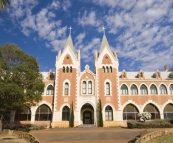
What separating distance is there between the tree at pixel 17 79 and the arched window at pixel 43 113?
993cm

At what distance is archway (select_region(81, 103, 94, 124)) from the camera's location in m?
32.7

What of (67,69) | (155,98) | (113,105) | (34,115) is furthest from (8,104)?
(155,98)

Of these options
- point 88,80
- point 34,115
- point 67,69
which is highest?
point 67,69

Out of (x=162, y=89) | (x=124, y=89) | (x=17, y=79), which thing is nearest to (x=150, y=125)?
(x=124, y=89)

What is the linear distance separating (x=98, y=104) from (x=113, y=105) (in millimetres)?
2671

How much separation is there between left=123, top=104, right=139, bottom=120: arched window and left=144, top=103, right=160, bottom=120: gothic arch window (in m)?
2.00

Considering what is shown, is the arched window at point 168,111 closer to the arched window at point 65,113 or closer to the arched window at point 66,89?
the arched window at point 65,113

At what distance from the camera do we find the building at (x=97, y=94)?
30291mm

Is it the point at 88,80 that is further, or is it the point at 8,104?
the point at 88,80

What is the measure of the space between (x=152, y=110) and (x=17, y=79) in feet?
80.1

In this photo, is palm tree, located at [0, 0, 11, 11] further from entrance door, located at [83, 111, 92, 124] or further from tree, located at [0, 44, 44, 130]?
entrance door, located at [83, 111, 92, 124]

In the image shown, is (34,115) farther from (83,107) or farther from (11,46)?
(11,46)

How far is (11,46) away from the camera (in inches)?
827

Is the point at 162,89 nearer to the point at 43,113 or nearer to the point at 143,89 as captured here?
the point at 143,89
